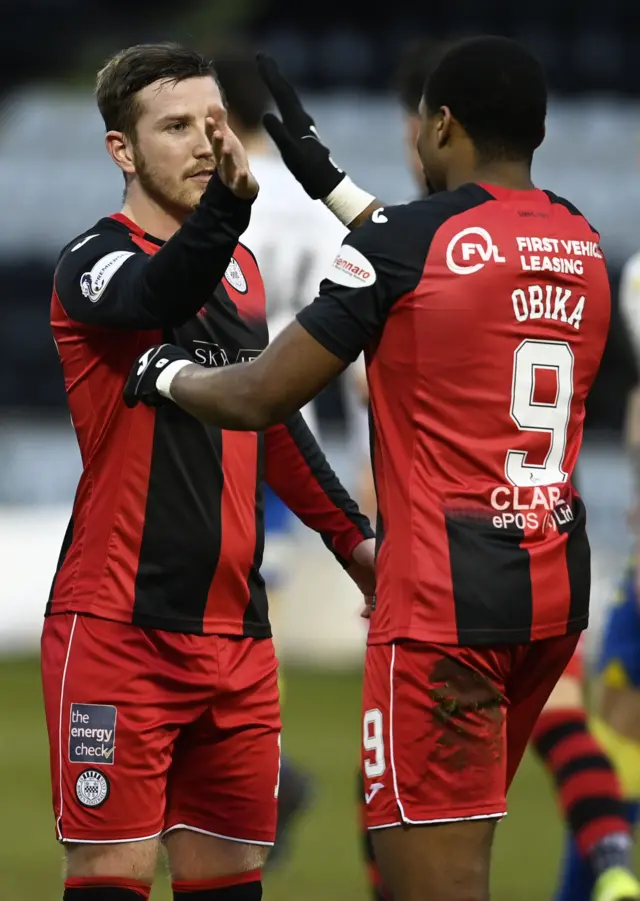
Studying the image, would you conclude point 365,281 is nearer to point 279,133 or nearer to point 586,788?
point 279,133

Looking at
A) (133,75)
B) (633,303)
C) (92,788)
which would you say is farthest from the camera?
(633,303)

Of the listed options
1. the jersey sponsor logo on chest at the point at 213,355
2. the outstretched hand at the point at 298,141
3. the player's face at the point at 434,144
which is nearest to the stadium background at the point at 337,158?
the jersey sponsor logo on chest at the point at 213,355

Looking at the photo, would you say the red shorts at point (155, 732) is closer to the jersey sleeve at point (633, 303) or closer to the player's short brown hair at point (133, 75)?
the player's short brown hair at point (133, 75)

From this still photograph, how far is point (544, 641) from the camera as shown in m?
3.06

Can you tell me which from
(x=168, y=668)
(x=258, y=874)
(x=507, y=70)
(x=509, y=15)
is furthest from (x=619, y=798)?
(x=509, y=15)

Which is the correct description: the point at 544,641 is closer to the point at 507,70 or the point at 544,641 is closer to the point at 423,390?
the point at 423,390

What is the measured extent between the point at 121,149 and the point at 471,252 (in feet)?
2.64

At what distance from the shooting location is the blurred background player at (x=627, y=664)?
187 inches

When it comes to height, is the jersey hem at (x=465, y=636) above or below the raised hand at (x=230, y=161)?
below

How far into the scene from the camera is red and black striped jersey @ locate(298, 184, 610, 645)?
2918mm

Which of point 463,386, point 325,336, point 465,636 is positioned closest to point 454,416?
point 463,386

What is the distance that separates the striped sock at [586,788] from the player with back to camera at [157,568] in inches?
53.8

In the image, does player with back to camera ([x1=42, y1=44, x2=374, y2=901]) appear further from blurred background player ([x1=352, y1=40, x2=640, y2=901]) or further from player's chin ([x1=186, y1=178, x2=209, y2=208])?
blurred background player ([x1=352, y1=40, x2=640, y2=901])

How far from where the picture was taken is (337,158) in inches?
568
